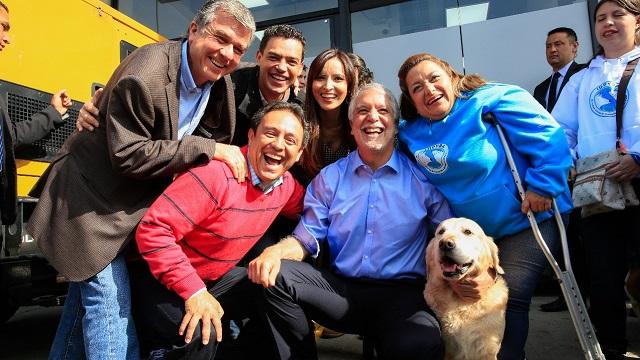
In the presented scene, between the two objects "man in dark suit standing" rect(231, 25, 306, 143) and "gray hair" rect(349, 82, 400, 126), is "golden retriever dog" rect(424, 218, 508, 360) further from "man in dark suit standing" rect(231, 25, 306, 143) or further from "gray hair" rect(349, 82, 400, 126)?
"man in dark suit standing" rect(231, 25, 306, 143)

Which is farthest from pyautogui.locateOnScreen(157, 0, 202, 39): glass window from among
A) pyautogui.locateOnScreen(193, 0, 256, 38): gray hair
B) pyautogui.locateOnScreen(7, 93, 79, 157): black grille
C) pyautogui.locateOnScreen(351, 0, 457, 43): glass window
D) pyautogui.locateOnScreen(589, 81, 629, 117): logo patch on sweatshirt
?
pyautogui.locateOnScreen(589, 81, 629, 117): logo patch on sweatshirt

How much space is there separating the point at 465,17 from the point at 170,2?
3.36m

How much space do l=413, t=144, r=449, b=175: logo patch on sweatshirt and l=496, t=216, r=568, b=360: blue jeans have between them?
0.50m

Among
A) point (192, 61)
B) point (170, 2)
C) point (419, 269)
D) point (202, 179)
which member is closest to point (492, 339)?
point (419, 269)

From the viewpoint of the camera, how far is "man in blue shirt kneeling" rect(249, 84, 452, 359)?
2225 millimetres

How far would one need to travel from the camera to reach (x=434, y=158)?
242 centimetres

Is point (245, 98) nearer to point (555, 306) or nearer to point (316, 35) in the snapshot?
point (316, 35)

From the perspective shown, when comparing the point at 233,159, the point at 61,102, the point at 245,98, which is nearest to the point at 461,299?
the point at 233,159

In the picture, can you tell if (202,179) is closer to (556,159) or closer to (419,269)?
(419,269)

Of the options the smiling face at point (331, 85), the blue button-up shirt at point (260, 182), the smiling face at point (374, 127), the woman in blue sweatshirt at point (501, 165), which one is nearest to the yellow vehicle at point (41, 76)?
the blue button-up shirt at point (260, 182)

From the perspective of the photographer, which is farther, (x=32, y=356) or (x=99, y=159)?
(x=32, y=356)

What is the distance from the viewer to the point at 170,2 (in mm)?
5414

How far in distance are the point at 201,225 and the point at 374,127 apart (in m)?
1.04

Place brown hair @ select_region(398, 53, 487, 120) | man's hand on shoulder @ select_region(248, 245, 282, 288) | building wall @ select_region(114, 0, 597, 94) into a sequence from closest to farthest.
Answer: man's hand on shoulder @ select_region(248, 245, 282, 288), brown hair @ select_region(398, 53, 487, 120), building wall @ select_region(114, 0, 597, 94)
